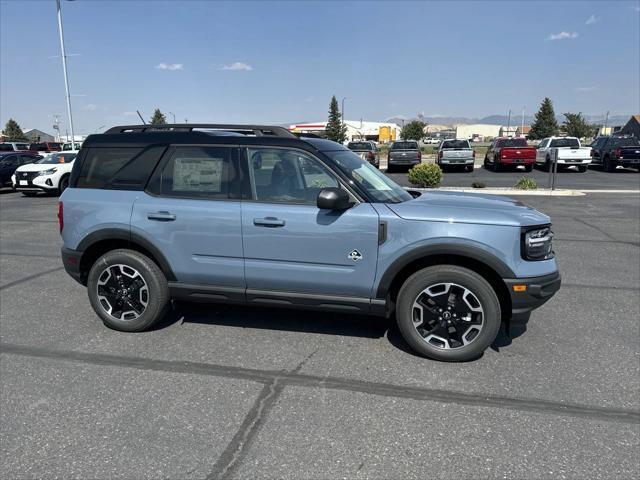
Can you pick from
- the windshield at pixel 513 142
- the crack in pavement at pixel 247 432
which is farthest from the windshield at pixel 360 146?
the crack in pavement at pixel 247 432

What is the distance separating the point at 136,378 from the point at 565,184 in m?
19.8

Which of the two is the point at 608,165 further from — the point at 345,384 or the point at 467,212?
the point at 345,384

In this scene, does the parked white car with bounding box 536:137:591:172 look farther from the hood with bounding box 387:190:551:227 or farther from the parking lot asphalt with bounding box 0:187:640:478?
the hood with bounding box 387:190:551:227

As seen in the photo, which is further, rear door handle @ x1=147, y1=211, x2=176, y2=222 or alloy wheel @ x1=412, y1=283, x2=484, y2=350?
rear door handle @ x1=147, y1=211, x2=176, y2=222

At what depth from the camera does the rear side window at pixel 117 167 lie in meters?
4.34

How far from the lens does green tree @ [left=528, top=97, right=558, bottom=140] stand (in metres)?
67.8

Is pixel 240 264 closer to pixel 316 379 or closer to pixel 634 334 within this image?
pixel 316 379

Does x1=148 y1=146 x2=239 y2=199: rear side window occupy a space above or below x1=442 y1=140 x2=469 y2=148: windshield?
below

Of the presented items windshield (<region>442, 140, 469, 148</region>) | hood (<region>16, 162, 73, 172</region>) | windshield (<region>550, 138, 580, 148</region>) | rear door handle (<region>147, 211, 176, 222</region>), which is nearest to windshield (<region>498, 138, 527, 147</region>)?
windshield (<region>550, 138, 580, 148</region>)

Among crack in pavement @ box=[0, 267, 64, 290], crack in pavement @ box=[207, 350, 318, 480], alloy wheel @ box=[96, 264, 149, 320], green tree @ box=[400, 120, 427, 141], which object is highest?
green tree @ box=[400, 120, 427, 141]

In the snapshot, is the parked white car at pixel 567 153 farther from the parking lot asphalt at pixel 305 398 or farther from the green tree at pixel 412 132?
the green tree at pixel 412 132

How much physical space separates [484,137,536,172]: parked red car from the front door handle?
78.8 feet

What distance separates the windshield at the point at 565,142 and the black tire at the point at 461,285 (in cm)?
2478

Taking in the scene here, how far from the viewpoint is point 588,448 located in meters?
2.73
